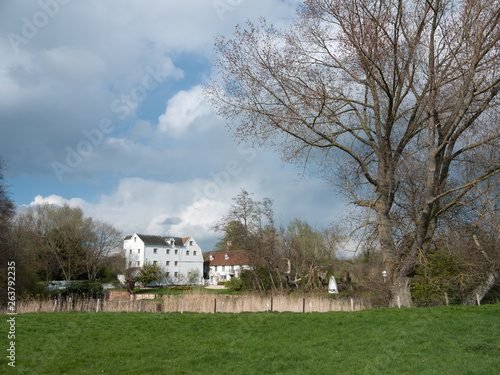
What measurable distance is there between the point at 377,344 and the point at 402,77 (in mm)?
7015

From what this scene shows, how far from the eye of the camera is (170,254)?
188 ft

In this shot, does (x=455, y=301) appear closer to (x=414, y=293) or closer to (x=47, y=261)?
(x=414, y=293)

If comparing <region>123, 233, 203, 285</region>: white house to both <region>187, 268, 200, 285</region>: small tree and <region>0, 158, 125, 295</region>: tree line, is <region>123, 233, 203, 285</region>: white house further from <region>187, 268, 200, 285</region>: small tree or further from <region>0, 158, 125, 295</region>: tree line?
<region>0, 158, 125, 295</region>: tree line

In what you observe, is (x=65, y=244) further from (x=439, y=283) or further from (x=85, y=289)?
(x=439, y=283)

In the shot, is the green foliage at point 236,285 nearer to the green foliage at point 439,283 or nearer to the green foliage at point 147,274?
the green foliage at point 147,274

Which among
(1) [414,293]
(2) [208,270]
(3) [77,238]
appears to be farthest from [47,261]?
(1) [414,293]

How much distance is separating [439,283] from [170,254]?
47.5 meters

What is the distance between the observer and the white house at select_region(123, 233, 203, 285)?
54469 millimetres

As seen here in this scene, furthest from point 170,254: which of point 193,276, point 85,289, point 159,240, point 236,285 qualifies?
point 85,289

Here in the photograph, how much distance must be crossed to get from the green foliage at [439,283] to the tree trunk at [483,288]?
0.37 metres

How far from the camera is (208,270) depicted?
65875 millimetres

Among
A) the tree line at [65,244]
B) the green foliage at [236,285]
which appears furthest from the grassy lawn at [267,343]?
the tree line at [65,244]

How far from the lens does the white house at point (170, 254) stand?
54.5 metres

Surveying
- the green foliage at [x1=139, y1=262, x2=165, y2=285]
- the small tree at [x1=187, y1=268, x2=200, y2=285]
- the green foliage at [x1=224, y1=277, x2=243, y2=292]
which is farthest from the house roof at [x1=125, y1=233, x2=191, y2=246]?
the green foliage at [x1=224, y1=277, x2=243, y2=292]
